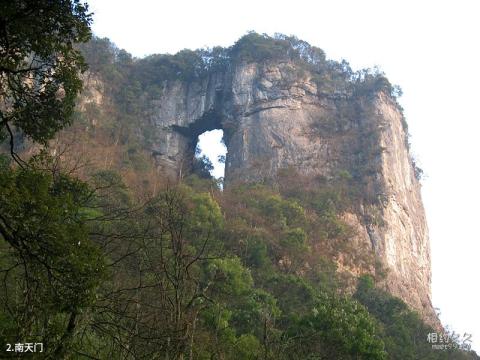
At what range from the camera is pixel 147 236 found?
5480mm

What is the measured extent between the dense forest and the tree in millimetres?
15

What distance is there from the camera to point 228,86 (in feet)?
103

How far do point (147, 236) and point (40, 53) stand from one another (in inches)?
79.8

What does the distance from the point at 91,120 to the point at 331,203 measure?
13.0 meters

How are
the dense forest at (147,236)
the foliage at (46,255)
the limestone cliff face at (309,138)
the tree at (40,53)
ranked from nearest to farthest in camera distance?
the foliage at (46,255) → the dense forest at (147,236) → the tree at (40,53) → the limestone cliff face at (309,138)

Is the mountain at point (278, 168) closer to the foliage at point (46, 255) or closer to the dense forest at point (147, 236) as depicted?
the dense forest at point (147, 236)

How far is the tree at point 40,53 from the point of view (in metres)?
4.48

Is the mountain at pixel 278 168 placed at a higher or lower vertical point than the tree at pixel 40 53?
higher

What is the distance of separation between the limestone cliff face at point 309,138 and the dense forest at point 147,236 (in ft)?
3.14

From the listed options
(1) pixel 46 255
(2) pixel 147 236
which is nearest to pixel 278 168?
(2) pixel 147 236

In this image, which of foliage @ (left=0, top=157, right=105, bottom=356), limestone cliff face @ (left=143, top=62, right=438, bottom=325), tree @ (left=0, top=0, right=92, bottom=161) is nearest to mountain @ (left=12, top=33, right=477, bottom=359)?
limestone cliff face @ (left=143, top=62, right=438, bottom=325)

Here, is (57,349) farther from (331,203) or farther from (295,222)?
(331,203)

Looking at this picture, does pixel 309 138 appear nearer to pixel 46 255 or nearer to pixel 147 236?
pixel 147 236

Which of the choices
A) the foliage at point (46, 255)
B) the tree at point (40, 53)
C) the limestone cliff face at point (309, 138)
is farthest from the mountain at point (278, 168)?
the foliage at point (46, 255)
